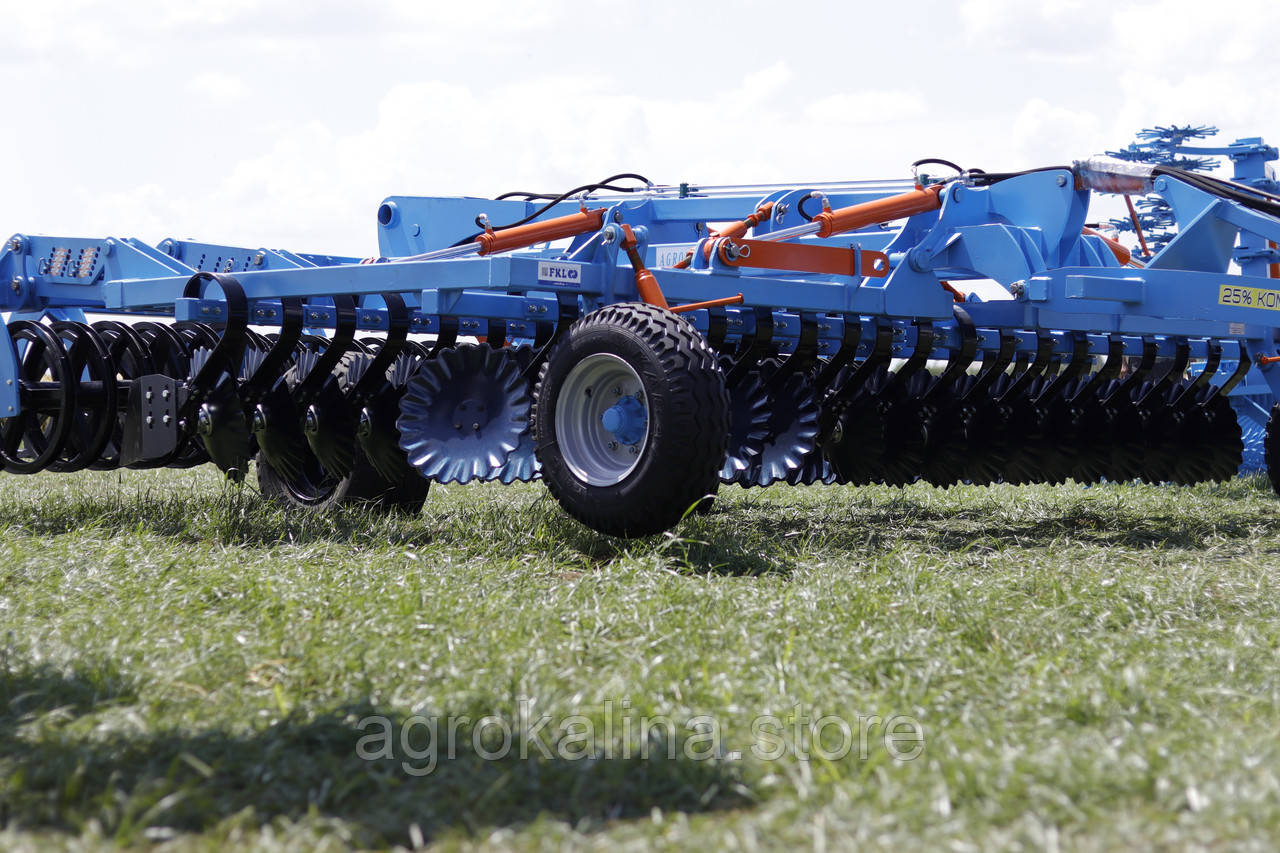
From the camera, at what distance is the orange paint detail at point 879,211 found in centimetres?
651

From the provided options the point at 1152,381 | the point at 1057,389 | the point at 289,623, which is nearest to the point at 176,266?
the point at 289,623

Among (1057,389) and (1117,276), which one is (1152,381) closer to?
(1057,389)

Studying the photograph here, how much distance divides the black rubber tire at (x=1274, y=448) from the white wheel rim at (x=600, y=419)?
425 centimetres

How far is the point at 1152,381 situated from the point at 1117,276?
145cm

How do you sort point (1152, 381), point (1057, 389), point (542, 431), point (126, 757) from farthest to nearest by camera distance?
point (1152, 381)
point (1057, 389)
point (542, 431)
point (126, 757)

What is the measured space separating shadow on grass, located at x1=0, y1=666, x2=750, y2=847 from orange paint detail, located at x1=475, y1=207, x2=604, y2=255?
420cm

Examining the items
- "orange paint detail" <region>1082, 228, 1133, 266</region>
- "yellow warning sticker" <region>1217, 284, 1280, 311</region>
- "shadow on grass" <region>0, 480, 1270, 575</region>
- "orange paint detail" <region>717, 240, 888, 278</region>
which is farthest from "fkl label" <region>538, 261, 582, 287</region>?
"orange paint detail" <region>1082, 228, 1133, 266</region>

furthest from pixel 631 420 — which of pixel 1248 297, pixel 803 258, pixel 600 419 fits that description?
pixel 1248 297

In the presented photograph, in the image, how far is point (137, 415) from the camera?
6.45 meters

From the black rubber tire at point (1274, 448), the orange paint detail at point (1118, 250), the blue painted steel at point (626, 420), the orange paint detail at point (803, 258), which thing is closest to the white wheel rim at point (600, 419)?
the blue painted steel at point (626, 420)

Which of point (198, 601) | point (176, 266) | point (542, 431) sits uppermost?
point (176, 266)

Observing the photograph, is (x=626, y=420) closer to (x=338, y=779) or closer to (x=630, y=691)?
(x=630, y=691)

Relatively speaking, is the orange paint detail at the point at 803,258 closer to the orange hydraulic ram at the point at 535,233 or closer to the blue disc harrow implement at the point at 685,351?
the blue disc harrow implement at the point at 685,351

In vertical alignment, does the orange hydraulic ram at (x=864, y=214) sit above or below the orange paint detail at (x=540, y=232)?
above
